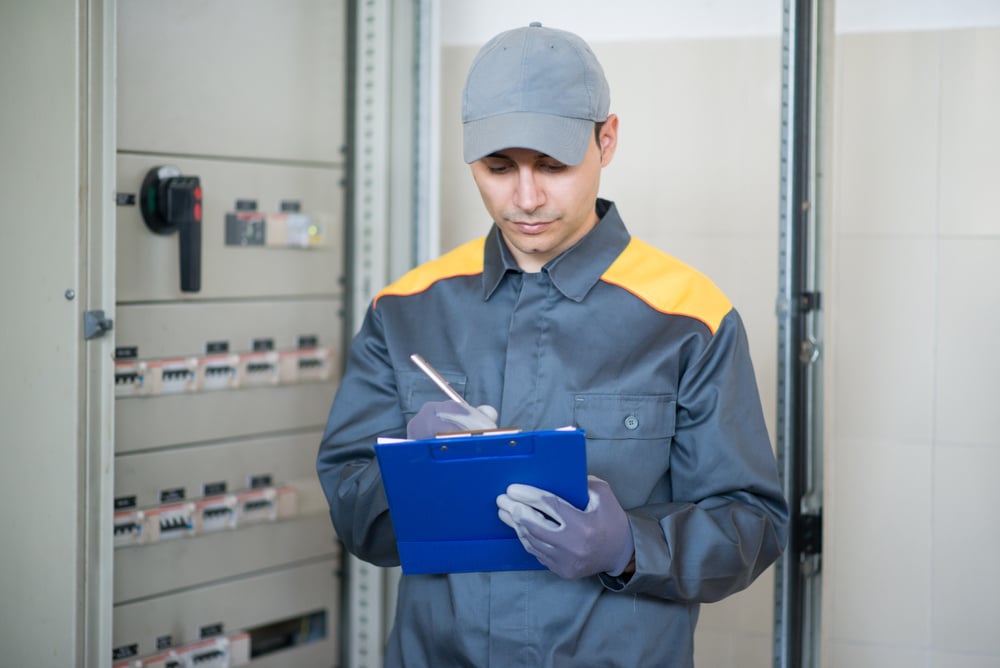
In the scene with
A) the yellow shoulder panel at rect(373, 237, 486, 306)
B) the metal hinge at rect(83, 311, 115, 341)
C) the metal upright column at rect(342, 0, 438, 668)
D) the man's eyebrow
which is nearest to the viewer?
the man's eyebrow

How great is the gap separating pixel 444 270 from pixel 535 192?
25 centimetres

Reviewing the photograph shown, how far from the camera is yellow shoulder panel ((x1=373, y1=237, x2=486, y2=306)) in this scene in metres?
1.59

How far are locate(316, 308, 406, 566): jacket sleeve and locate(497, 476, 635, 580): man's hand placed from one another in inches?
11.9

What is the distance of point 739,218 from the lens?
90.1 inches

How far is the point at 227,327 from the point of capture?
2354 mm

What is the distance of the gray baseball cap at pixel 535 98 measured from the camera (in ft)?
4.49

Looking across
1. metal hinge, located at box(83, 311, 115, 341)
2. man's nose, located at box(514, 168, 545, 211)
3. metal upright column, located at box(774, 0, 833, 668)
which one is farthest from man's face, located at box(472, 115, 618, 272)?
metal hinge, located at box(83, 311, 115, 341)

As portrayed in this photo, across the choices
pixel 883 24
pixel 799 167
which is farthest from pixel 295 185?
pixel 883 24

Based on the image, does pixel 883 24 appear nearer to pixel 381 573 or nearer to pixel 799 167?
pixel 799 167

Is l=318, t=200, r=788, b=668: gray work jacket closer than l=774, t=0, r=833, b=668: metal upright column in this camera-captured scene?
Yes

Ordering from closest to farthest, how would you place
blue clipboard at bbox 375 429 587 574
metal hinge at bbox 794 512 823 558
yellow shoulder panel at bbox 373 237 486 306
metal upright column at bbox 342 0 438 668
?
blue clipboard at bbox 375 429 587 574, yellow shoulder panel at bbox 373 237 486 306, metal hinge at bbox 794 512 823 558, metal upright column at bbox 342 0 438 668

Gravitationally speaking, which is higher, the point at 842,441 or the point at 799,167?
the point at 799,167

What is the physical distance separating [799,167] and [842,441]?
67 cm

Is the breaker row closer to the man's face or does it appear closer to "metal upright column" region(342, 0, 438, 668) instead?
"metal upright column" region(342, 0, 438, 668)
